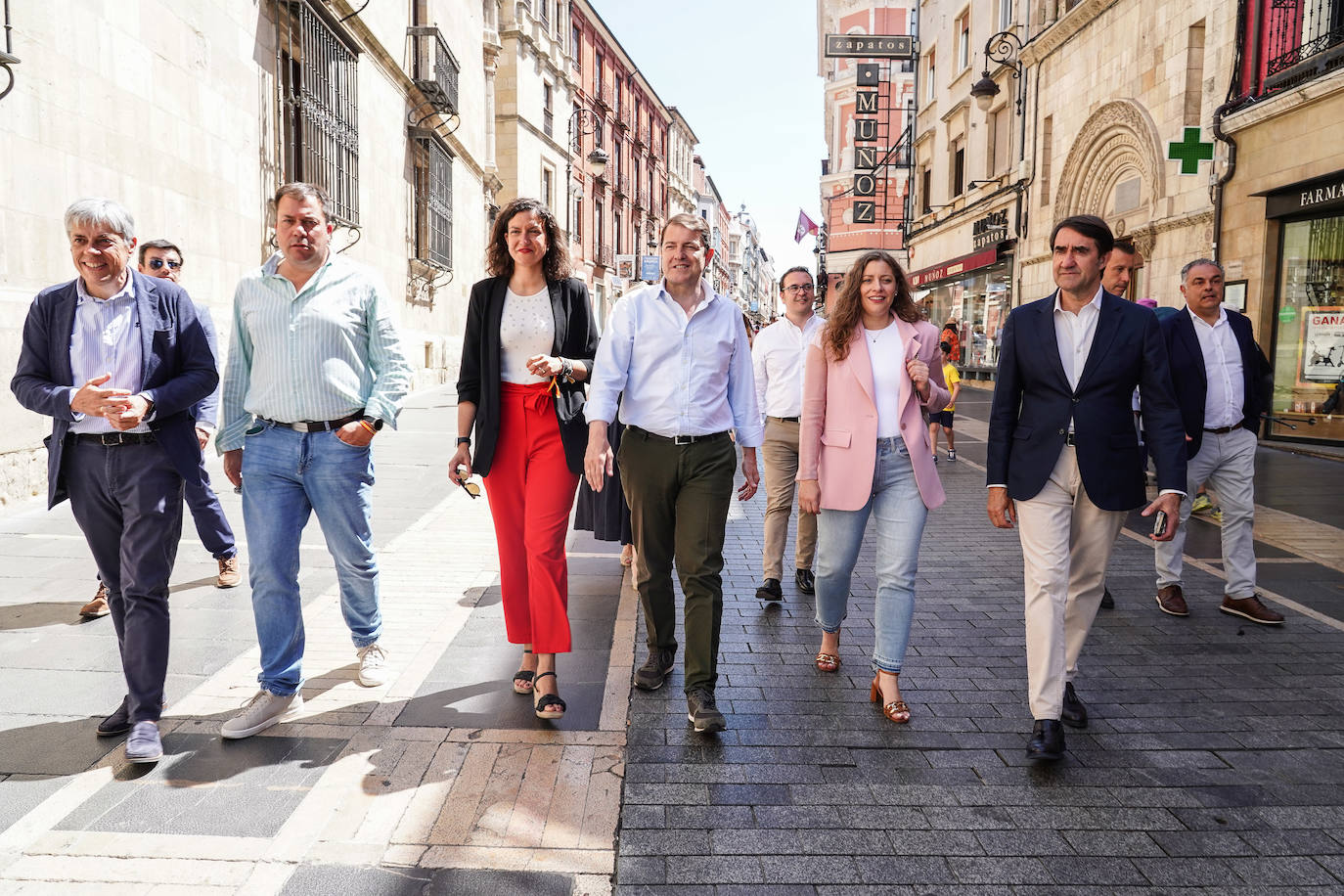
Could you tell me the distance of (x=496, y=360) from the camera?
396 cm

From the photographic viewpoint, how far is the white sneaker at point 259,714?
360 cm

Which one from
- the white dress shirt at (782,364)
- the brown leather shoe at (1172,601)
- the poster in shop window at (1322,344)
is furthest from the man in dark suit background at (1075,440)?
the poster in shop window at (1322,344)

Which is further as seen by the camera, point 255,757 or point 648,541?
point 648,541

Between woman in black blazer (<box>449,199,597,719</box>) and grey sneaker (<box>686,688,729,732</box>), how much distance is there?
512 mm

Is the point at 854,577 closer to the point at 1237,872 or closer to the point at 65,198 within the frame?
the point at 1237,872

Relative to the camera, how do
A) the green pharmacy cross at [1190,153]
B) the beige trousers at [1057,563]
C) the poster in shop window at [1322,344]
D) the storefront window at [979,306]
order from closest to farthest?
the beige trousers at [1057,563] → the green pharmacy cross at [1190,153] → the poster in shop window at [1322,344] → the storefront window at [979,306]

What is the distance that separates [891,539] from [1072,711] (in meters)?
0.97

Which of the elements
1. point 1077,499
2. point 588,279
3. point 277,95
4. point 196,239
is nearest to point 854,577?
point 1077,499

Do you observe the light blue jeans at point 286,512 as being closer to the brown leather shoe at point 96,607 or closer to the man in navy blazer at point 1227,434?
the brown leather shoe at point 96,607

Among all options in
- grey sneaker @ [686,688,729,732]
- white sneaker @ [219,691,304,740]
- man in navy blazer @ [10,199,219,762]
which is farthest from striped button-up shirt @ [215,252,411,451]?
grey sneaker @ [686,688,729,732]

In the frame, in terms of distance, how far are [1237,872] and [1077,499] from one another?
1450mm

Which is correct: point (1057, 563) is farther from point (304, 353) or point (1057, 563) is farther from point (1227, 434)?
point (304, 353)

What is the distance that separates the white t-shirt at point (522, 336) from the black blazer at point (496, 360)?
3 cm

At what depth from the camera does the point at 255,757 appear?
3.46m
